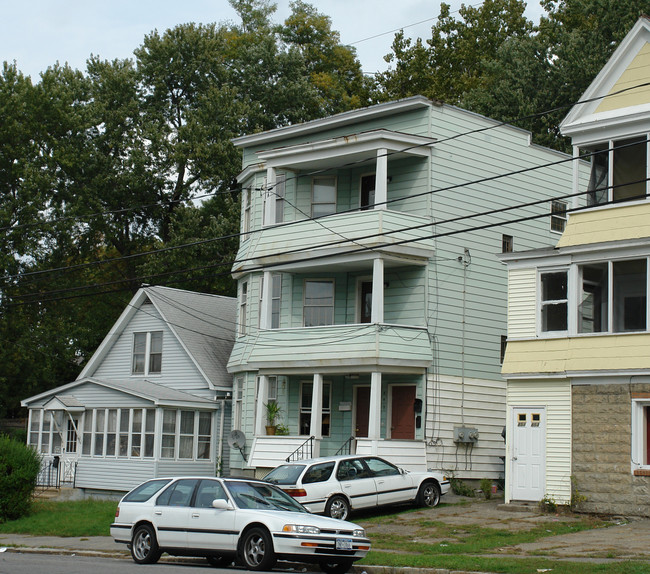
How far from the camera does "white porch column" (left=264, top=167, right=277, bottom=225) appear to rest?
31.2 m

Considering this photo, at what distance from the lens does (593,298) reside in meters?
24.0

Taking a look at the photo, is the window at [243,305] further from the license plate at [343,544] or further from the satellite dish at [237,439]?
the license plate at [343,544]

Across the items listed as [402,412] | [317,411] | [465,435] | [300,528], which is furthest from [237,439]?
[300,528]

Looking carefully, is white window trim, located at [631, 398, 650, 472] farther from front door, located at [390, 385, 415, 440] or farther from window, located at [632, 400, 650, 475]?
front door, located at [390, 385, 415, 440]

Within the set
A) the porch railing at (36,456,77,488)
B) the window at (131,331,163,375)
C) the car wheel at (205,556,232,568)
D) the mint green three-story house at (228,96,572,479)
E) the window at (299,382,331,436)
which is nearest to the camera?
the car wheel at (205,556,232,568)

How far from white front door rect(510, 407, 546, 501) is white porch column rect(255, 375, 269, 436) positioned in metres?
9.00

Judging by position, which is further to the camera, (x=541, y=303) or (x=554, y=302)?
(x=541, y=303)

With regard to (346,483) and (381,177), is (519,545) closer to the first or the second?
(346,483)

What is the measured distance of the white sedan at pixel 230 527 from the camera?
618 inches

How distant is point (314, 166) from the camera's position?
31.2m

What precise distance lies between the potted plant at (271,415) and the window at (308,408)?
849 mm

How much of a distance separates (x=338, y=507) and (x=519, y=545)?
206 inches

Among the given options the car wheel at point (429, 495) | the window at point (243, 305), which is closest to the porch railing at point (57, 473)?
the window at point (243, 305)

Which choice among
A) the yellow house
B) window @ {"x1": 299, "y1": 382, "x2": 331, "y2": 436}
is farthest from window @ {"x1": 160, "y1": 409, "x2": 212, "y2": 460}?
the yellow house
